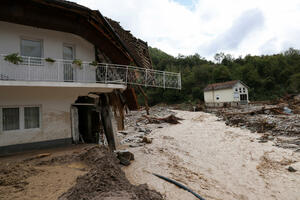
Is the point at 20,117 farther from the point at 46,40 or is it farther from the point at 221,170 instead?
the point at 221,170

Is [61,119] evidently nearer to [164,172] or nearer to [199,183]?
[164,172]

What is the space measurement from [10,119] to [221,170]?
31.1 ft

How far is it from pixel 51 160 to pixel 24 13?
612cm

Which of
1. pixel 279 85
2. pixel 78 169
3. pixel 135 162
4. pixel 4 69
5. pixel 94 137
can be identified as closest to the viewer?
pixel 78 169

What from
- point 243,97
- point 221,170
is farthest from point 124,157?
point 243,97

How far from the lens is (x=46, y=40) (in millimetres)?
7996

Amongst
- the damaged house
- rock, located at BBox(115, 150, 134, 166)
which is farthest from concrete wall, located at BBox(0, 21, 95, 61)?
rock, located at BBox(115, 150, 134, 166)

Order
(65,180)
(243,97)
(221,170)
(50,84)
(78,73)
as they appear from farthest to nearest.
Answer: (243,97)
(78,73)
(221,170)
(50,84)
(65,180)

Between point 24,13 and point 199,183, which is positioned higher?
point 24,13

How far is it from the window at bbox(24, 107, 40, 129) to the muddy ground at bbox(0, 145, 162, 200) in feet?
5.61

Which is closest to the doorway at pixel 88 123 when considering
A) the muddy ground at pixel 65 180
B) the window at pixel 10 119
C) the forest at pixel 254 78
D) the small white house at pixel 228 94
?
the window at pixel 10 119

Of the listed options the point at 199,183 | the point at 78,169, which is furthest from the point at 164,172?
the point at 78,169

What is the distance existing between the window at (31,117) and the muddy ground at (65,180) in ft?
5.61

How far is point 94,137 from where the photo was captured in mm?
10984
